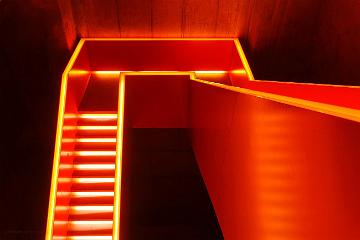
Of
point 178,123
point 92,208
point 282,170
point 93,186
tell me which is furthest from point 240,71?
point 282,170

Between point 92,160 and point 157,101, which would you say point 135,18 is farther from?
point 92,160

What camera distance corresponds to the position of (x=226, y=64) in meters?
5.73

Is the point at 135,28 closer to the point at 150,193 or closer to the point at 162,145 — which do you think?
the point at 162,145

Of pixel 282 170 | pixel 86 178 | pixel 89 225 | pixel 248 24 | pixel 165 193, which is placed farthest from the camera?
pixel 165 193

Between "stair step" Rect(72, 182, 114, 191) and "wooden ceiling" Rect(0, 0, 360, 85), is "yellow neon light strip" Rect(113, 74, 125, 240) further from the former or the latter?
"wooden ceiling" Rect(0, 0, 360, 85)

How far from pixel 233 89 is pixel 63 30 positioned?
333 cm

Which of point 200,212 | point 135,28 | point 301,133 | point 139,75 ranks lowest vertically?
point 301,133

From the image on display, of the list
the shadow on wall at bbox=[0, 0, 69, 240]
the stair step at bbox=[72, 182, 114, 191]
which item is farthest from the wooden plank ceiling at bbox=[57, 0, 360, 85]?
the stair step at bbox=[72, 182, 114, 191]

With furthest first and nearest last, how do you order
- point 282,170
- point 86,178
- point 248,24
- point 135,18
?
point 248,24, point 135,18, point 86,178, point 282,170

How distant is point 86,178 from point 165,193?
355cm

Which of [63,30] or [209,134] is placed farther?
[63,30]

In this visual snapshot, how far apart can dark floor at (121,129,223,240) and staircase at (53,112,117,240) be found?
232cm

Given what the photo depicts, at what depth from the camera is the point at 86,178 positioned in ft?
14.2

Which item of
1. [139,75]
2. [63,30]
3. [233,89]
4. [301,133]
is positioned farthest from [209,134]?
[63,30]
